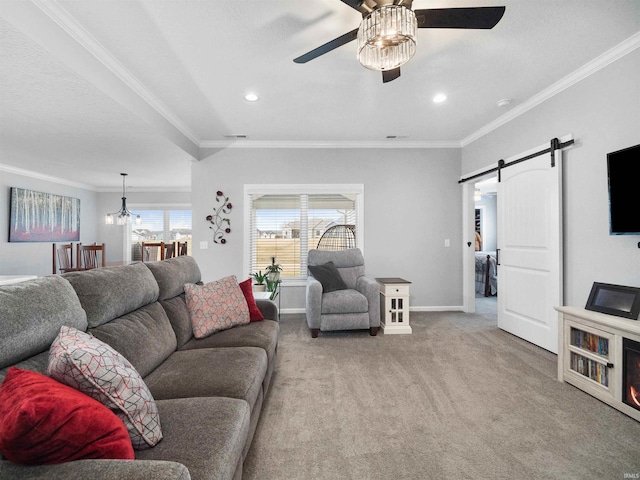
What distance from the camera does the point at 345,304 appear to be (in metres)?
3.53

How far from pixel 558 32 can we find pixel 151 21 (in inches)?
112

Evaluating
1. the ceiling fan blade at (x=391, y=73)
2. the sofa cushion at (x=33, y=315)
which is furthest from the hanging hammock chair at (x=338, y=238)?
the sofa cushion at (x=33, y=315)

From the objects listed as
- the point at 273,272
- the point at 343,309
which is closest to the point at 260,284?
the point at 273,272

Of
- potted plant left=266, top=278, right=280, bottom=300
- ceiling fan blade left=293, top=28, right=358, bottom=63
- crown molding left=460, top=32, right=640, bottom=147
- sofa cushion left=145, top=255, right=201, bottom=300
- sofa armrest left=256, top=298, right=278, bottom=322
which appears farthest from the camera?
potted plant left=266, top=278, right=280, bottom=300

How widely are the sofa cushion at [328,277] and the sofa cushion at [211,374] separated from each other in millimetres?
1873

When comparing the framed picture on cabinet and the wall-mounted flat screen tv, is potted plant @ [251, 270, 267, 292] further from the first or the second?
the wall-mounted flat screen tv

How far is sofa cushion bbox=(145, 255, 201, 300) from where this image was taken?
7.29 ft

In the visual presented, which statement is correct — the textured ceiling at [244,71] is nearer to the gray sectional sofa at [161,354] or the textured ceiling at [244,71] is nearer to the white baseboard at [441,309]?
the gray sectional sofa at [161,354]

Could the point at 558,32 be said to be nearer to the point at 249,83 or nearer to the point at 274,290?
the point at 249,83

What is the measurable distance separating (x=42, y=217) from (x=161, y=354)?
6.27 m

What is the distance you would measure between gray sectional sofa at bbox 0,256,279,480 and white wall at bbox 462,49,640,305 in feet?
9.07

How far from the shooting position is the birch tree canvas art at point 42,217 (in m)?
5.54

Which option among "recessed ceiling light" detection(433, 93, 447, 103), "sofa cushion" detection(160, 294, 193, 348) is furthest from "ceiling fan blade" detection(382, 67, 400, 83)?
"sofa cushion" detection(160, 294, 193, 348)

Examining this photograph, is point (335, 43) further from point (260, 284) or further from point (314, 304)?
point (260, 284)
